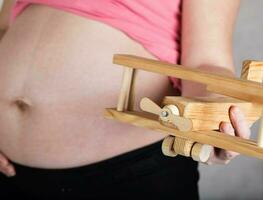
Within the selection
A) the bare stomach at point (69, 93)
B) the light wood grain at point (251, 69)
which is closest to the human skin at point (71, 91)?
the bare stomach at point (69, 93)

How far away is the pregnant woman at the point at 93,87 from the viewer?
2.33 ft

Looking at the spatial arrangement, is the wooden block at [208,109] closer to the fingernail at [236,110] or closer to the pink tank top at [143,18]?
the fingernail at [236,110]

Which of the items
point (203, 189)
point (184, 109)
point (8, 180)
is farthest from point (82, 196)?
point (203, 189)

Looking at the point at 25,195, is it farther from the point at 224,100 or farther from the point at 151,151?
the point at 224,100

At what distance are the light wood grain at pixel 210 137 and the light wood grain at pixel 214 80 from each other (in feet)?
0.14

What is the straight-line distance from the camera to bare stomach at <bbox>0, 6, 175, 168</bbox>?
0.71 metres

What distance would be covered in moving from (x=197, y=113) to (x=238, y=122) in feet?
0.20

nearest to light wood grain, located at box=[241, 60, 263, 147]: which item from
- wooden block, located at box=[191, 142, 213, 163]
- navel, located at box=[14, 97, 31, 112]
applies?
wooden block, located at box=[191, 142, 213, 163]

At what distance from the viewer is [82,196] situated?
0.75 metres

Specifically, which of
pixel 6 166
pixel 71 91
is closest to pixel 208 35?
pixel 71 91

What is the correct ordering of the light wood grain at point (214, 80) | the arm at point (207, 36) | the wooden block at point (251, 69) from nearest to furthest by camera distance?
1. the light wood grain at point (214, 80)
2. the wooden block at point (251, 69)
3. the arm at point (207, 36)

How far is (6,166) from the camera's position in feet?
2.52

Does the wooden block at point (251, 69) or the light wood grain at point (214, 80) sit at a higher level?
the wooden block at point (251, 69)

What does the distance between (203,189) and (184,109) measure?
797 millimetres
